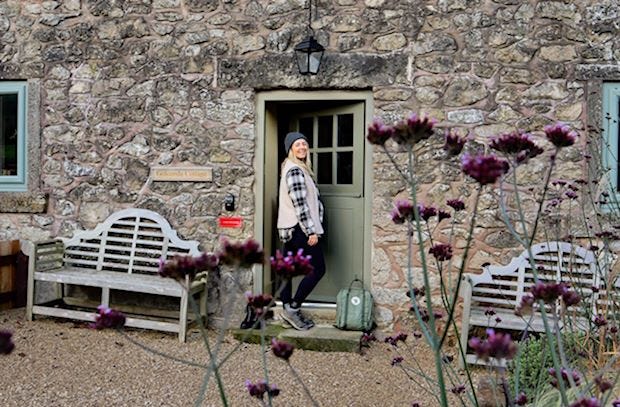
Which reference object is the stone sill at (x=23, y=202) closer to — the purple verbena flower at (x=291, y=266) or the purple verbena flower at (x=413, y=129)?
the purple verbena flower at (x=291, y=266)

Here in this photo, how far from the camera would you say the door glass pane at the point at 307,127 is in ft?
18.9

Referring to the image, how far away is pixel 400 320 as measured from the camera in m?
5.09

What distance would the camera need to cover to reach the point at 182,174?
5.38 m

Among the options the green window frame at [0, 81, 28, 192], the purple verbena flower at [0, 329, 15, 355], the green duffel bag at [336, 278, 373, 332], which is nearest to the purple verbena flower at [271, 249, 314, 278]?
the purple verbena flower at [0, 329, 15, 355]

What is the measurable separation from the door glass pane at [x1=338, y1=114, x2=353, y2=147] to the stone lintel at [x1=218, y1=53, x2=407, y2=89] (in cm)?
40

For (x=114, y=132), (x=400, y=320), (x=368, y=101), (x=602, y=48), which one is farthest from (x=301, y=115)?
(x=602, y=48)

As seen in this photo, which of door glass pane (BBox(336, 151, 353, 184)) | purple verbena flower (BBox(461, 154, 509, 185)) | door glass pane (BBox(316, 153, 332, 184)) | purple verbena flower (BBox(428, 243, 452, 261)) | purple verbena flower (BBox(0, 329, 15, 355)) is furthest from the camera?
door glass pane (BBox(316, 153, 332, 184))

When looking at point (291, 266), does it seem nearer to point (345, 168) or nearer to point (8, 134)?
point (345, 168)

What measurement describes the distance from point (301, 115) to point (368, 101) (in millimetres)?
867

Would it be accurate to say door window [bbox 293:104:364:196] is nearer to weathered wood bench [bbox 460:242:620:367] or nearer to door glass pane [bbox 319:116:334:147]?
door glass pane [bbox 319:116:334:147]

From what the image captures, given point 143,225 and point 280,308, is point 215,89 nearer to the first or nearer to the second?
point 143,225

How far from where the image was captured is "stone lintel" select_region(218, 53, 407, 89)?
509cm

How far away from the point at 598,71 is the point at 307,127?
2.67m

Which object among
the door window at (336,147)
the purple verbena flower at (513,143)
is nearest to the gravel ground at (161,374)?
the door window at (336,147)
